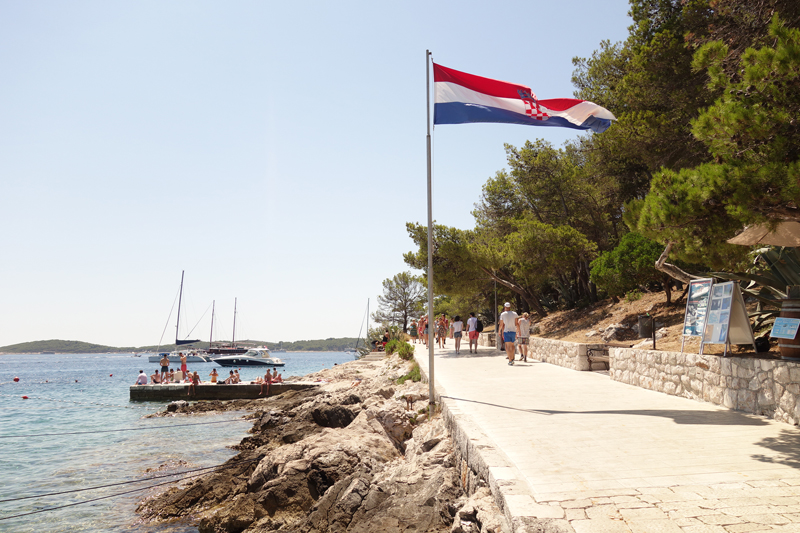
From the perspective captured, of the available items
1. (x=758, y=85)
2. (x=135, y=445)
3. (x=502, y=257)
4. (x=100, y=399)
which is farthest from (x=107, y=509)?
(x=100, y=399)

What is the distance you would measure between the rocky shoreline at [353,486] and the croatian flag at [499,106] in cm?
556

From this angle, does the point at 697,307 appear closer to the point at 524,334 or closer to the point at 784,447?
the point at 784,447

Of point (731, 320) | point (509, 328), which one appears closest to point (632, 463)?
point (731, 320)

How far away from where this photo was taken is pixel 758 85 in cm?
575

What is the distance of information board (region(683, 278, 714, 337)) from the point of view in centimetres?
896

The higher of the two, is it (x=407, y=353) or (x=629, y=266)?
(x=629, y=266)

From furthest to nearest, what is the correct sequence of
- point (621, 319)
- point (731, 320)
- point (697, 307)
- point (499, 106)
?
point (621, 319), point (499, 106), point (697, 307), point (731, 320)

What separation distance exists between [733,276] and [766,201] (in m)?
4.90

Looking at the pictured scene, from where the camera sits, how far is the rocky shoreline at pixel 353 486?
559 cm

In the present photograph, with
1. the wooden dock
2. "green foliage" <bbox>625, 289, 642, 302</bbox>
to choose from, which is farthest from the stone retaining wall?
the wooden dock

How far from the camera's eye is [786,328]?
22.9ft

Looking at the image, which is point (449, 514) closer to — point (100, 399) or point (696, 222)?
point (696, 222)

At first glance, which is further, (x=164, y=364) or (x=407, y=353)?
(x=164, y=364)

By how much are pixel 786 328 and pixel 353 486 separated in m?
6.12
